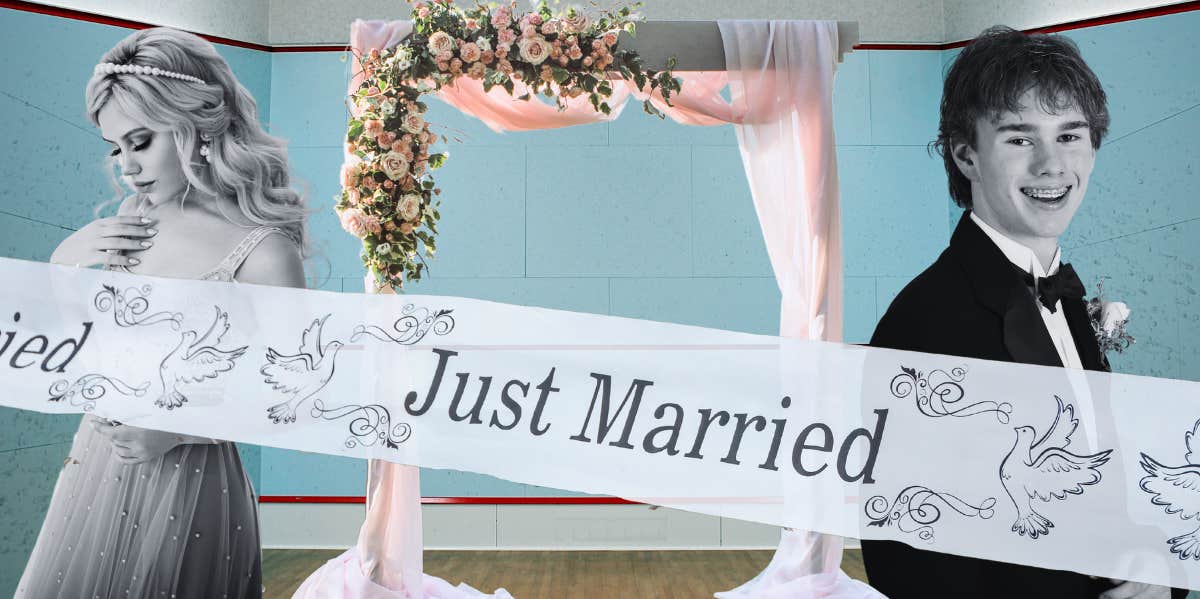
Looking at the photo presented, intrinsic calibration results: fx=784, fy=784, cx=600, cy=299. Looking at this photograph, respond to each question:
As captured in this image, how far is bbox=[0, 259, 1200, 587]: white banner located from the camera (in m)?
1.58

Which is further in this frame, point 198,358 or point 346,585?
point 346,585

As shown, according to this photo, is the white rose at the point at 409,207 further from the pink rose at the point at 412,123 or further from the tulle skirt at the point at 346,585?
the tulle skirt at the point at 346,585

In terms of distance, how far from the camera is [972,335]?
1.47 metres

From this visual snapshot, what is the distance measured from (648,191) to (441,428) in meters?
3.46

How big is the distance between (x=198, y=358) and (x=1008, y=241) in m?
1.88

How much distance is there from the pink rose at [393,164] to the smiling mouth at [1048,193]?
2290 mm

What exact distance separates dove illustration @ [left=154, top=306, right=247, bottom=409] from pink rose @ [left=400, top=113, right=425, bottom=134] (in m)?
1.39

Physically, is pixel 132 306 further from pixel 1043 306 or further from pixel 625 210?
pixel 625 210

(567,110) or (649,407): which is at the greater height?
(567,110)

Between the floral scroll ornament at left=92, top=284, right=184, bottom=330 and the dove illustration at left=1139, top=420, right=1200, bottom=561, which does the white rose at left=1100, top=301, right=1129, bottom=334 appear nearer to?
the dove illustration at left=1139, top=420, right=1200, bottom=561

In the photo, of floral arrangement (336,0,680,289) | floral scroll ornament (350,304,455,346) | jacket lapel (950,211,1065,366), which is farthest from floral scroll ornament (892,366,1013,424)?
floral arrangement (336,0,680,289)

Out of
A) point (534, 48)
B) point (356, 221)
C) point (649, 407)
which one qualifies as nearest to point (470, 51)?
point (534, 48)

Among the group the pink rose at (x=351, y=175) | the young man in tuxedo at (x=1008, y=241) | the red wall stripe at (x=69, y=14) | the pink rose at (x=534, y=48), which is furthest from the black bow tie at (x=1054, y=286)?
the red wall stripe at (x=69, y=14)

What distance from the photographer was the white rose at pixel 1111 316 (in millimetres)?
1569
